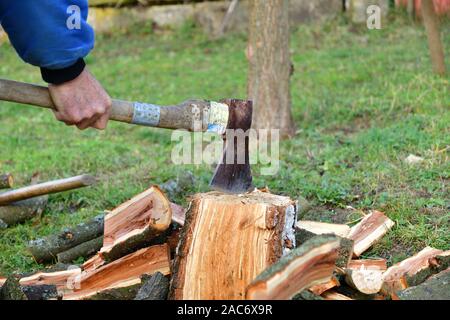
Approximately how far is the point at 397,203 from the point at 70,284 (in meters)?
1.94

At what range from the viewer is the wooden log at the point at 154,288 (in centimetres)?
316

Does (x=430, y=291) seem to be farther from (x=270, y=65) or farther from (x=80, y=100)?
(x=270, y=65)

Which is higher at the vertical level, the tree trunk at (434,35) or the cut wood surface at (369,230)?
the tree trunk at (434,35)

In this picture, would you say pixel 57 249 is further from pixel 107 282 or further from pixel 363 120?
pixel 363 120

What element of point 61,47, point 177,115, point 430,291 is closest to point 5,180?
point 177,115

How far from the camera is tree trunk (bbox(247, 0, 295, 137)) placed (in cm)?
605

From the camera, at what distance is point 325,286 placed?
3.17m

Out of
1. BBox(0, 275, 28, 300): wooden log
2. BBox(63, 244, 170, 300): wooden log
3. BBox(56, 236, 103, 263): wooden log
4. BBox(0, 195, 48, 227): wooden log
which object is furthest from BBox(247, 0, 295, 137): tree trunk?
BBox(0, 275, 28, 300): wooden log

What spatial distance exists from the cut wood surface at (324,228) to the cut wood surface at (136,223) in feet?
2.45

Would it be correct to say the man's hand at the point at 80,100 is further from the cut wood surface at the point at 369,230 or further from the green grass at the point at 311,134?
the cut wood surface at the point at 369,230

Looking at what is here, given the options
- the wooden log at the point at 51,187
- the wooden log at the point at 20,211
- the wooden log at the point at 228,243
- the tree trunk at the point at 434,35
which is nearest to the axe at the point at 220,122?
the wooden log at the point at 228,243

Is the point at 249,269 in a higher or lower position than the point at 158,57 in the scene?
lower
